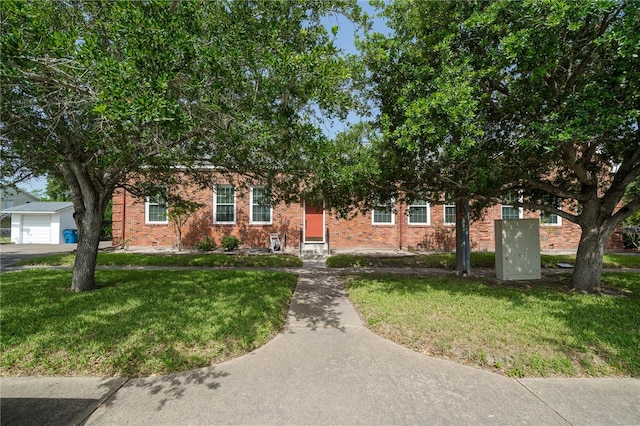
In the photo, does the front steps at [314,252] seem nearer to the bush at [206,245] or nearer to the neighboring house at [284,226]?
the neighboring house at [284,226]

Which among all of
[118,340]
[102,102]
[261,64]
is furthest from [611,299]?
[102,102]

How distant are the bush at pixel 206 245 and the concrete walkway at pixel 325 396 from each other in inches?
433

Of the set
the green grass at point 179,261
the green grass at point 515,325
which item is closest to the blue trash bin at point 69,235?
the green grass at point 179,261

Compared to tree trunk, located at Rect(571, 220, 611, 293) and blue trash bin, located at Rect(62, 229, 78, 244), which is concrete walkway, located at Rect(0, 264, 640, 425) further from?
blue trash bin, located at Rect(62, 229, 78, 244)

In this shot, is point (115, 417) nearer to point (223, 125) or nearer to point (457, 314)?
point (223, 125)

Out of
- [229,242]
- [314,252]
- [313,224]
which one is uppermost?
[313,224]

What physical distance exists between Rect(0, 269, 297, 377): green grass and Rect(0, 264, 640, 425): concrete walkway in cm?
22

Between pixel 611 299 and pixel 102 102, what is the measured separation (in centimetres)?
955

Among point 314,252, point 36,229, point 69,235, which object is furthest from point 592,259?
point 36,229

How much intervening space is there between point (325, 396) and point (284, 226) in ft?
39.4

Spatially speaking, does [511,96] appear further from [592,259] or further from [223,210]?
[223,210]

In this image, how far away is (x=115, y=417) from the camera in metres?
2.62

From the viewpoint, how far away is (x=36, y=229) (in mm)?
21047

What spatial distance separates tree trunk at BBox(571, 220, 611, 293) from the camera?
6.84m
